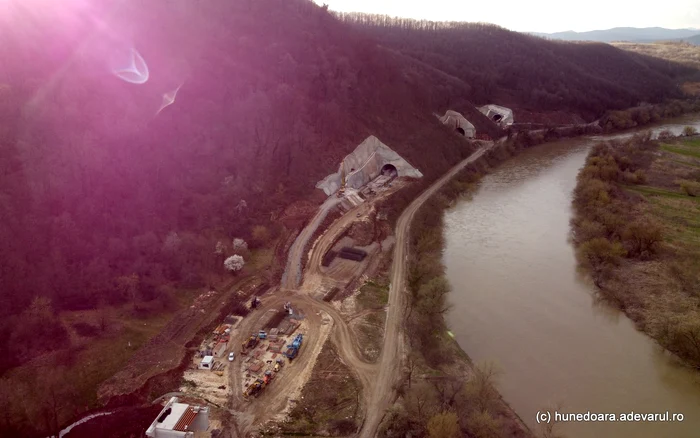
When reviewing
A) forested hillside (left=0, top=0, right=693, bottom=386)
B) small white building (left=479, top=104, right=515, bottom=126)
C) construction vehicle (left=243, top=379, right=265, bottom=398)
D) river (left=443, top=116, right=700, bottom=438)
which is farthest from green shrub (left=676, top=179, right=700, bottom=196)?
construction vehicle (left=243, top=379, right=265, bottom=398)

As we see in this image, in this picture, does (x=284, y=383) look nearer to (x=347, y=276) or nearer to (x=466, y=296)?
(x=347, y=276)

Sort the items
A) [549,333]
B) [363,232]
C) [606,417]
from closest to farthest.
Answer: [606,417], [549,333], [363,232]

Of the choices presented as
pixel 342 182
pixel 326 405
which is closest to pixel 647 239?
pixel 342 182

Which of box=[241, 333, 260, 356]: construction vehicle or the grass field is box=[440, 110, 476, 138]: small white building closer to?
the grass field

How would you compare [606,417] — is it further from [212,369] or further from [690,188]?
[690,188]

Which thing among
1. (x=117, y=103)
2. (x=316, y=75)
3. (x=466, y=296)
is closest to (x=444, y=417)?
(x=466, y=296)

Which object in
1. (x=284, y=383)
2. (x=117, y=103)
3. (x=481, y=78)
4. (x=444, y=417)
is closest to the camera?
(x=444, y=417)
